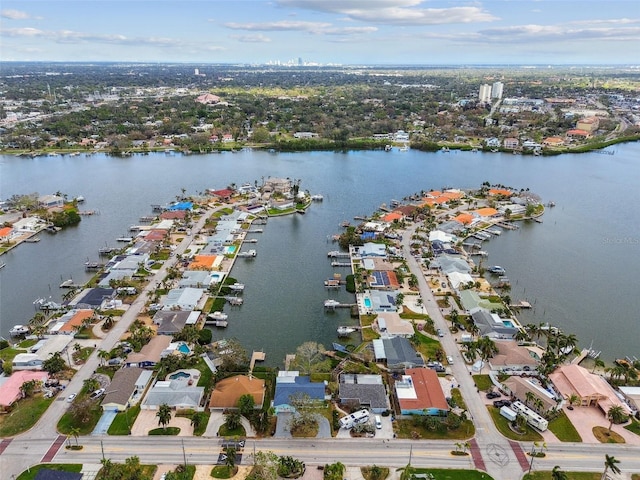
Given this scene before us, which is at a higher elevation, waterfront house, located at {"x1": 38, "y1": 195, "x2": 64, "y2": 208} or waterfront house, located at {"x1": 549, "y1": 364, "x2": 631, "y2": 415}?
waterfront house, located at {"x1": 38, "y1": 195, "x2": 64, "y2": 208}

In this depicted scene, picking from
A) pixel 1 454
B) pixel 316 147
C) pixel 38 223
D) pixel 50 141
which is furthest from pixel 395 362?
pixel 50 141

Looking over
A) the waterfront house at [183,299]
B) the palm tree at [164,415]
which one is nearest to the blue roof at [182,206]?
the waterfront house at [183,299]

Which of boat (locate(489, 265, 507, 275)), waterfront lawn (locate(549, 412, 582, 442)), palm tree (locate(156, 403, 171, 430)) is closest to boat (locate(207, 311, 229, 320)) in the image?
palm tree (locate(156, 403, 171, 430))

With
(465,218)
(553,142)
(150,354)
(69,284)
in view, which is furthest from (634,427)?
(553,142)

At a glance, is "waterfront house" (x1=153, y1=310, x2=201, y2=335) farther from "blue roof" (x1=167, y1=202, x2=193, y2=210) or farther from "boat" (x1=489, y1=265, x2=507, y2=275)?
"boat" (x1=489, y1=265, x2=507, y2=275)

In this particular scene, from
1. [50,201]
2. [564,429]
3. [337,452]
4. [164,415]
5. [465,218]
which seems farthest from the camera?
[50,201]

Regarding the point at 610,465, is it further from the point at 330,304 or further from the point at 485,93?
the point at 485,93
